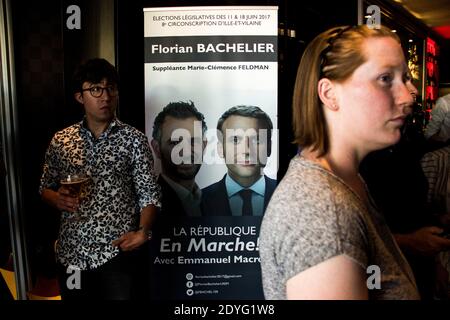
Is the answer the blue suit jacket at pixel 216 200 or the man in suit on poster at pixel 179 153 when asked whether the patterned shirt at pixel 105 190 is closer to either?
the man in suit on poster at pixel 179 153

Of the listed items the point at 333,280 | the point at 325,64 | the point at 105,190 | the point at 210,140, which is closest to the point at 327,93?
the point at 325,64

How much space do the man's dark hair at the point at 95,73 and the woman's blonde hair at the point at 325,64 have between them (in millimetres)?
1800

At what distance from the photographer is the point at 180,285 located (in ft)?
10.0

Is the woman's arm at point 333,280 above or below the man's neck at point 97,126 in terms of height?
below

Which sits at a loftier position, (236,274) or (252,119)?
(252,119)

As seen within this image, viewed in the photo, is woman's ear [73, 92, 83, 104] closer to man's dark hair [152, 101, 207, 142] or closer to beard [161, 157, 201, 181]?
man's dark hair [152, 101, 207, 142]

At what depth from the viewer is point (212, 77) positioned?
2.96 m

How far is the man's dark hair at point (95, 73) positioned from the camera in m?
2.79

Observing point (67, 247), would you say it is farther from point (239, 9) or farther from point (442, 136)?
Answer: point (442, 136)

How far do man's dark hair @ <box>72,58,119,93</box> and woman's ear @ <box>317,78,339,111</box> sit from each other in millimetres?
1849

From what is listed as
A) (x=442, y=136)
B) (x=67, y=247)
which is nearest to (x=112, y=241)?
(x=67, y=247)

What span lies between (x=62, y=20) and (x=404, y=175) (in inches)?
82.8

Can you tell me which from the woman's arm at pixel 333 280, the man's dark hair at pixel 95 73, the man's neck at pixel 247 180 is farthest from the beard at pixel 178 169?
the woman's arm at pixel 333 280

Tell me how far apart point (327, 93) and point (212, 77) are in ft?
5.98
